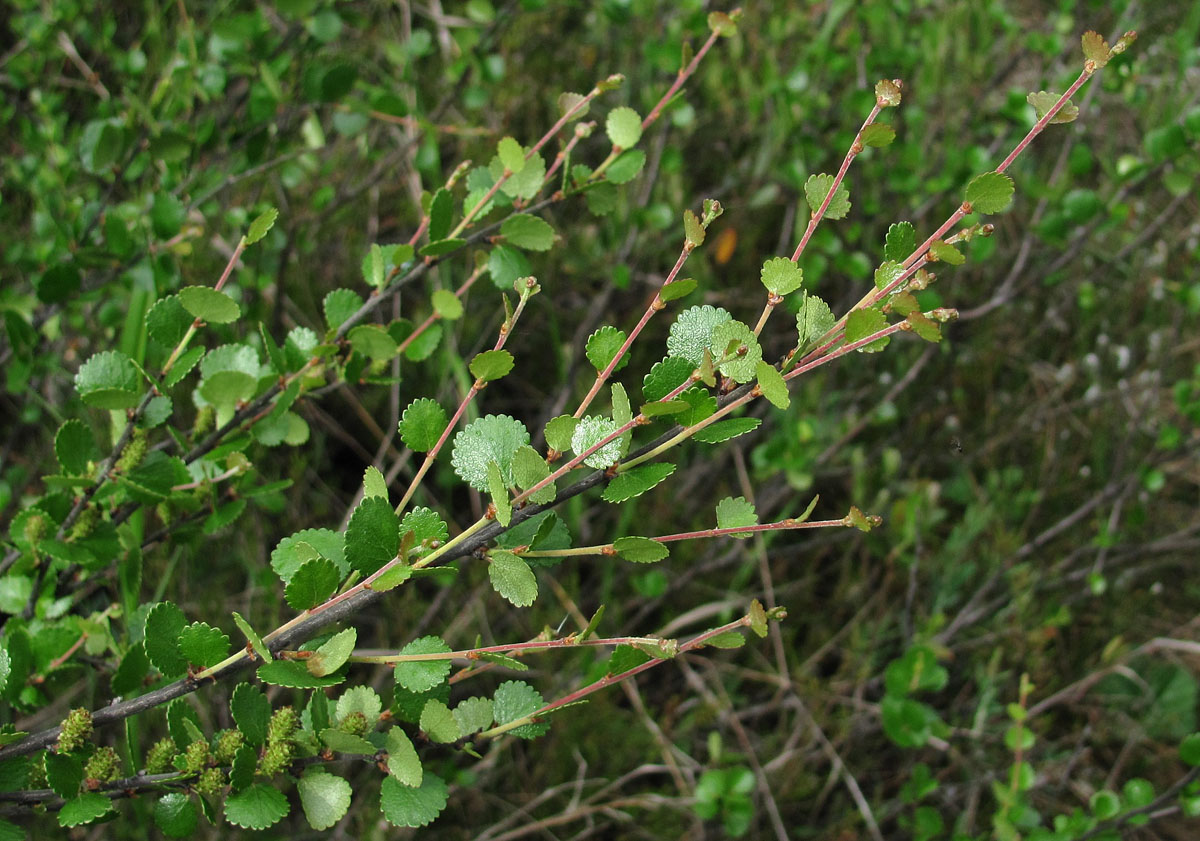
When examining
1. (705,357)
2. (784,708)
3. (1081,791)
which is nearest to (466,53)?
(705,357)

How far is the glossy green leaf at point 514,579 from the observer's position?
498 mm

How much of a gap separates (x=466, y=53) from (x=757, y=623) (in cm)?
108

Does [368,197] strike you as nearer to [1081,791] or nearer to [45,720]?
[45,720]

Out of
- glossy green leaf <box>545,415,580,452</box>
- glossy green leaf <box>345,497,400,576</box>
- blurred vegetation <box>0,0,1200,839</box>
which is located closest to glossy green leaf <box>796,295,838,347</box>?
glossy green leaf <box>545,415,580,452</box>

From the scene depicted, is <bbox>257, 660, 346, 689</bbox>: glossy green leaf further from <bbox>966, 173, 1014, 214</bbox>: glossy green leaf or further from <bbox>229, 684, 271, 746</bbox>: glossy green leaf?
<bbox>966, 173, 1014, 214</bbox>: glossy green leaf

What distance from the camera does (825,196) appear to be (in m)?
0.53

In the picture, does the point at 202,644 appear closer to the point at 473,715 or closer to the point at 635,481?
the point at 473,715

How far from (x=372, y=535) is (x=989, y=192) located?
0.38m

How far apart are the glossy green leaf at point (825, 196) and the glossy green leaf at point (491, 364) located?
19 cm

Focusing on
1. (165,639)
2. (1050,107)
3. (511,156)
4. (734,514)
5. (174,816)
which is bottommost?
(174,816)

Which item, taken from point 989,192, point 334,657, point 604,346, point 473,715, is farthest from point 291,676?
point 989,192

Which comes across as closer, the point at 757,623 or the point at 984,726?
the point at 757,623

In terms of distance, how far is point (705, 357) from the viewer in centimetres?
48

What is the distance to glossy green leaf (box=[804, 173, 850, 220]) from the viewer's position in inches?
20.4
